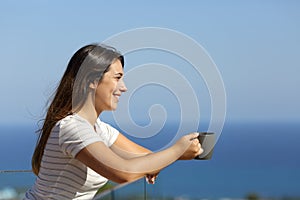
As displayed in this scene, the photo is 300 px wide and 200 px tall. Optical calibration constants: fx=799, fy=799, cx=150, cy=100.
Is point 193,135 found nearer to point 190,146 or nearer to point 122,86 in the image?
point 190,146

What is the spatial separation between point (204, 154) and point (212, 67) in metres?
0.30

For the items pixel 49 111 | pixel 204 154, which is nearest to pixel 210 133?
pixel 204 154

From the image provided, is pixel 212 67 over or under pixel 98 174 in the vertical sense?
over

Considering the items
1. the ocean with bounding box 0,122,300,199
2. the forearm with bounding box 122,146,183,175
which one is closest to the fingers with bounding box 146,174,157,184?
the forearm with bounding box 122,146,183,175

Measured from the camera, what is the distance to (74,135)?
258cm

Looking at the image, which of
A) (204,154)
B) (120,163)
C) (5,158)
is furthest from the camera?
(5,158)

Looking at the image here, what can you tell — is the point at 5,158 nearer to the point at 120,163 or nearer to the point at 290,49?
the point at 290,49

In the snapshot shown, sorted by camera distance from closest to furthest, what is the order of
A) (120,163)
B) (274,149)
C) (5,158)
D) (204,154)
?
(120,163) → (204,154) → (5,158) → (274,149)

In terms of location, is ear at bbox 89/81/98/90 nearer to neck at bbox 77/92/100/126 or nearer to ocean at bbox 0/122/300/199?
neck at bbox 77/92/100/126

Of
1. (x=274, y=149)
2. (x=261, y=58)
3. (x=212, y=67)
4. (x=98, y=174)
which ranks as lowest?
(x=274, y=149)

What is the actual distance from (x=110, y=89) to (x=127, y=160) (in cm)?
27

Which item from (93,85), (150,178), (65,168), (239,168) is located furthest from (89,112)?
(239,168)

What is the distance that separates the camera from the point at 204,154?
107 inches

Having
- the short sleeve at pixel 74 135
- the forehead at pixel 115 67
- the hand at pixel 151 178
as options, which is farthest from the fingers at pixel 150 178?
the forehead at pixel 115 67
